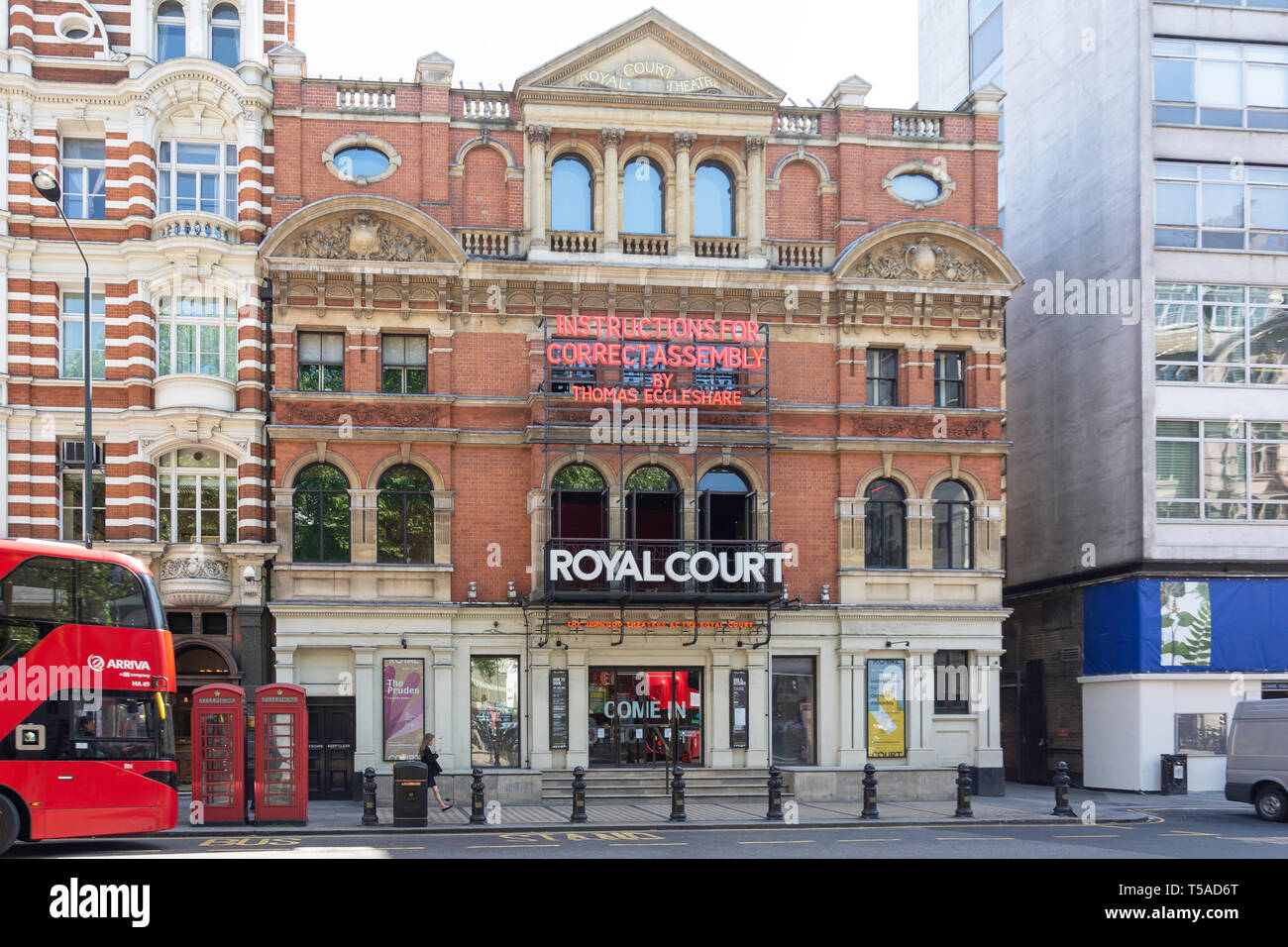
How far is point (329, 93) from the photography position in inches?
1293

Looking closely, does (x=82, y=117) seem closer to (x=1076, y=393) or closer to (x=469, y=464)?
(x=469, y=464)

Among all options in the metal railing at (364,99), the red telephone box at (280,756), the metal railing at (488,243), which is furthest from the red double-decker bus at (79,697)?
the metal railing at (364,99)

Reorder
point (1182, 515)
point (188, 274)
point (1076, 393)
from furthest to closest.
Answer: point (1076, 393)
point (1182, 515)
point (188, 274)

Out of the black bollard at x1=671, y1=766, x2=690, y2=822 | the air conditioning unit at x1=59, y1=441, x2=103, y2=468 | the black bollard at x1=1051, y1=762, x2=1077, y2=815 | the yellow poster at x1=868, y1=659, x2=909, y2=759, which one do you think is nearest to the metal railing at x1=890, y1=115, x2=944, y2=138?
the yellow poster at x1=868, y1=659, x2=909, y2=759

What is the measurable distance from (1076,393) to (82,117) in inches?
1055

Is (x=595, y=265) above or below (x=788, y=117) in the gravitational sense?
below

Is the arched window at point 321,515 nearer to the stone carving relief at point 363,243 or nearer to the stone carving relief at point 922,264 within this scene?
the stone carving relief at point 363,243

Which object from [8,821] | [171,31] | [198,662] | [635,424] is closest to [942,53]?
[635,424]

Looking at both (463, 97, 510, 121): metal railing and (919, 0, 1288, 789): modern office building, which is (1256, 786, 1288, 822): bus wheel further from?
(463, 97, 510, 121): metal railing

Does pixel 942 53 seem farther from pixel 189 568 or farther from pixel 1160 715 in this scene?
pixel 189 568

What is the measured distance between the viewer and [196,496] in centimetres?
3180

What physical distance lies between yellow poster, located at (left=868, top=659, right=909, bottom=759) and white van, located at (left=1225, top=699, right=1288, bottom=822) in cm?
746

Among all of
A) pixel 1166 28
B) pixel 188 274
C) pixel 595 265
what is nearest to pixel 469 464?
pixel 595 265

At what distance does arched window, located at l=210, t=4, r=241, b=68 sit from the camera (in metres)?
33.4
